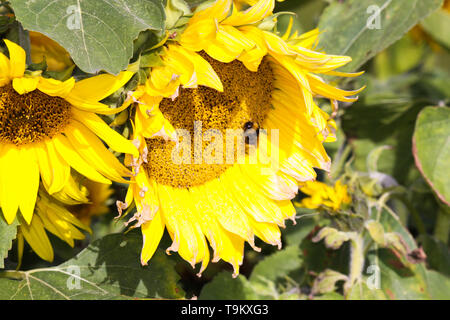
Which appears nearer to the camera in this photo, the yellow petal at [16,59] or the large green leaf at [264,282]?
the yellow petal at [16,59]

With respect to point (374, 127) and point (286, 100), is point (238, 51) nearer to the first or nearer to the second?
point (286, 100)

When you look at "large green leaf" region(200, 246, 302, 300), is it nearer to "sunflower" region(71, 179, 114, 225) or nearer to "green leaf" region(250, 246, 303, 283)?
"green leaf" region(250, 246, 303, 283)

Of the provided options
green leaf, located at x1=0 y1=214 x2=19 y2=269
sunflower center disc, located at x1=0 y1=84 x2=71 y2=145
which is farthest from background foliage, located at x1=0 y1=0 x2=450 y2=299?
sunflower center disc, located at x1=0 y1=84 x2=71 y2=145

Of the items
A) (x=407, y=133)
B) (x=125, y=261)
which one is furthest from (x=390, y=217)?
(x=125, y=261)

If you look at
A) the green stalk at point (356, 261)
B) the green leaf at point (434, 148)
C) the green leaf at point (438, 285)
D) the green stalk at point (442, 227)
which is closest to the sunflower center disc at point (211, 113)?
the green stalk at point (356, 261)

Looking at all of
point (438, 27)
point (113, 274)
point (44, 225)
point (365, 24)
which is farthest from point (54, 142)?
point (438, 27)

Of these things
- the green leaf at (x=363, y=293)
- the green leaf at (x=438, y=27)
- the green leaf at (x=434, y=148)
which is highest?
the green leaf at (x=438, y=27)

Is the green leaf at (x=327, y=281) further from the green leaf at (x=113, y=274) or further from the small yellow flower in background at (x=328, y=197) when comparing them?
the green leaf at (x=113, y=274)
